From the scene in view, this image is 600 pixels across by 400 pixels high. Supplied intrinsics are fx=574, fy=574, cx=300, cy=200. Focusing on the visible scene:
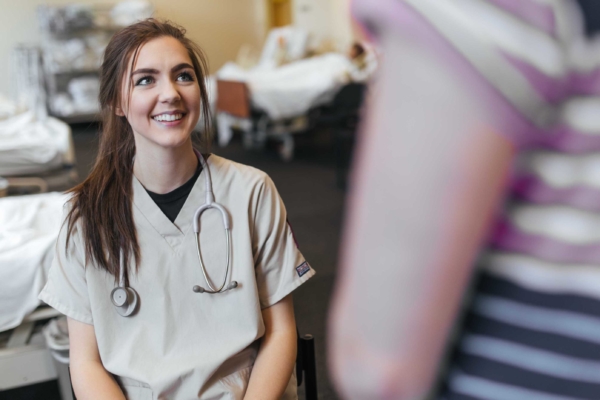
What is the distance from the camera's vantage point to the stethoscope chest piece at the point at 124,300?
1.01m

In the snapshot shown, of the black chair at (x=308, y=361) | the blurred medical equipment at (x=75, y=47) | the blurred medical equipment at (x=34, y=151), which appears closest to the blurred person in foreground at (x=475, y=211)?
the black chair at (x=308, y=361)

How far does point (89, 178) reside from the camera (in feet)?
3.68

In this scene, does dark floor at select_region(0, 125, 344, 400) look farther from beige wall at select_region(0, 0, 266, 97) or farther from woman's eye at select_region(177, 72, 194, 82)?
beige wall at select_region(0, 0, 266, 97)

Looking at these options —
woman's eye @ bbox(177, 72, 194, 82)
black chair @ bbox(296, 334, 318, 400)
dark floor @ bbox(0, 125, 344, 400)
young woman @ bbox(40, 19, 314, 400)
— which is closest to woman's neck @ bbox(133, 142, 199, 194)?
young woman @ bbox(40, 19, 314, 400)

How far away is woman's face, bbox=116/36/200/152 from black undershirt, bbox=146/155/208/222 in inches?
3.4

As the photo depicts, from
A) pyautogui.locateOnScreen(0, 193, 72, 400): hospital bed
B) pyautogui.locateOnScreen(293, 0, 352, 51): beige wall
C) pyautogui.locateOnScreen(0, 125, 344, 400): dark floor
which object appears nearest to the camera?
pyautogui.locateOnScreen(0, 193, 72, 400): hospital bed

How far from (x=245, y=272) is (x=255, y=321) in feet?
0.30

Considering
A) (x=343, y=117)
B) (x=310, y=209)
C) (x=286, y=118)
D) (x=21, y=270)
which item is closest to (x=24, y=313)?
(x=21, y=270)

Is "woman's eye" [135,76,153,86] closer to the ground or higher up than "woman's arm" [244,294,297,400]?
higher up

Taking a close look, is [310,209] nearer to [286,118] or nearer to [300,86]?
[300,86]

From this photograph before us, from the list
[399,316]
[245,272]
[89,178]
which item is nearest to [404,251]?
[399,316]

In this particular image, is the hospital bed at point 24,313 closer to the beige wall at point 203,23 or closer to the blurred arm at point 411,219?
the blurred arm at point 411,219

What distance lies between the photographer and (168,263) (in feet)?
3.45

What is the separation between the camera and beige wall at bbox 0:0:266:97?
6.99m
